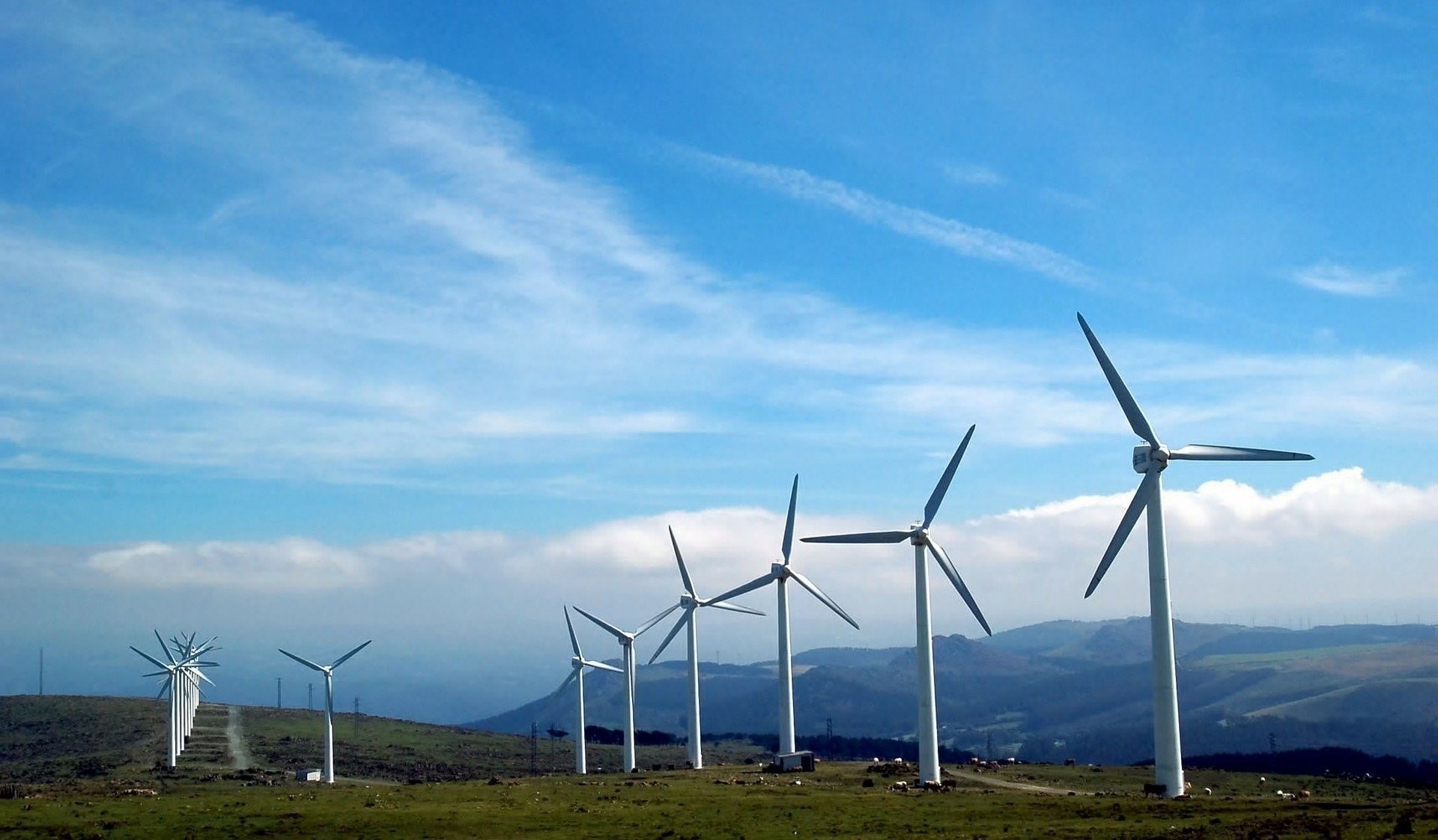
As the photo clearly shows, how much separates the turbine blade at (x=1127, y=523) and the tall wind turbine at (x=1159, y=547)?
4 centimetres

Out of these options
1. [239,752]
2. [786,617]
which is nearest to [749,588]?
[786,617]

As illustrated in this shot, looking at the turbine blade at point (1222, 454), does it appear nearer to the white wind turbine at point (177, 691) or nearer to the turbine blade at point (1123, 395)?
the turbine blade at point (1123, 395)

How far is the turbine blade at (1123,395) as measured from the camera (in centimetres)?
7488

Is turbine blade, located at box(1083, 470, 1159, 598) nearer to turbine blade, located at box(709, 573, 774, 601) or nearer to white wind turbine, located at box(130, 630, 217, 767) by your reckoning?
turbine blade, located at box(709, 573, 774, 601)

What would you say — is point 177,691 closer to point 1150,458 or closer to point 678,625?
point 678,625

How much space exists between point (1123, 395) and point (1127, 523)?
7.91 metres

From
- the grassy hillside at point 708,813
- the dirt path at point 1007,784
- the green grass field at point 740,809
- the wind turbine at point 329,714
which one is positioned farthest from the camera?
the wind turbine at point 329,714

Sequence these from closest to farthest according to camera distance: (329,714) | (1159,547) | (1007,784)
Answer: (1159,547)
(1007,784)
(329,714)

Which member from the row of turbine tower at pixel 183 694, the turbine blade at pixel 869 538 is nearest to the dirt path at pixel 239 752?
Result: the row of turbine tower at pixel 183 694

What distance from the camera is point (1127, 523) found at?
246 ft

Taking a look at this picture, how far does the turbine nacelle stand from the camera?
73.1 meters

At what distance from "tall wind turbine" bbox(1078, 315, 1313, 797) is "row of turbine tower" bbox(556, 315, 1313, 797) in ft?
0.15

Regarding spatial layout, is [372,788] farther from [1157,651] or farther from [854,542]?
[1157,651]

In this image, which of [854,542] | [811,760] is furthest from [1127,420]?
[811,760]
